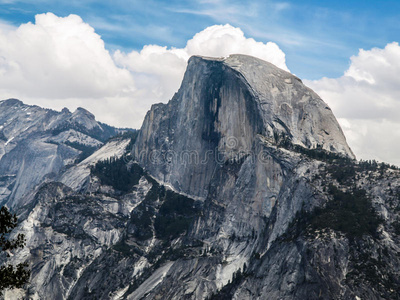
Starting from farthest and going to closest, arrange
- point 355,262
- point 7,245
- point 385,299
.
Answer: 1. point 355,262
2. point 385,299
3. point 7,245

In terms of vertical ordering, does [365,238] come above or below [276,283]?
above

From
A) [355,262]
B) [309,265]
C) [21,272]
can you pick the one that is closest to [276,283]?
[309,265]

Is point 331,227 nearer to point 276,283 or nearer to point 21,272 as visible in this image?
point 276,283

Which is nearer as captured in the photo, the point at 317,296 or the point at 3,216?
the point at 3,216

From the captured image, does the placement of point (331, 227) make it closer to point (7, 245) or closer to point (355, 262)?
point (355, 262)

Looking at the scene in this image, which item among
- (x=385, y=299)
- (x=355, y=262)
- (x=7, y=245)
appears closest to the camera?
(x=7, y=245)

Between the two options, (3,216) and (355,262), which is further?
(355,262)

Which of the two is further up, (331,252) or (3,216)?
(3,216)

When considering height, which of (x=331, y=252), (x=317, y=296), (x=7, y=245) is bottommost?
(x=317, y=296)

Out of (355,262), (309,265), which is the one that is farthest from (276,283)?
(355,262)
